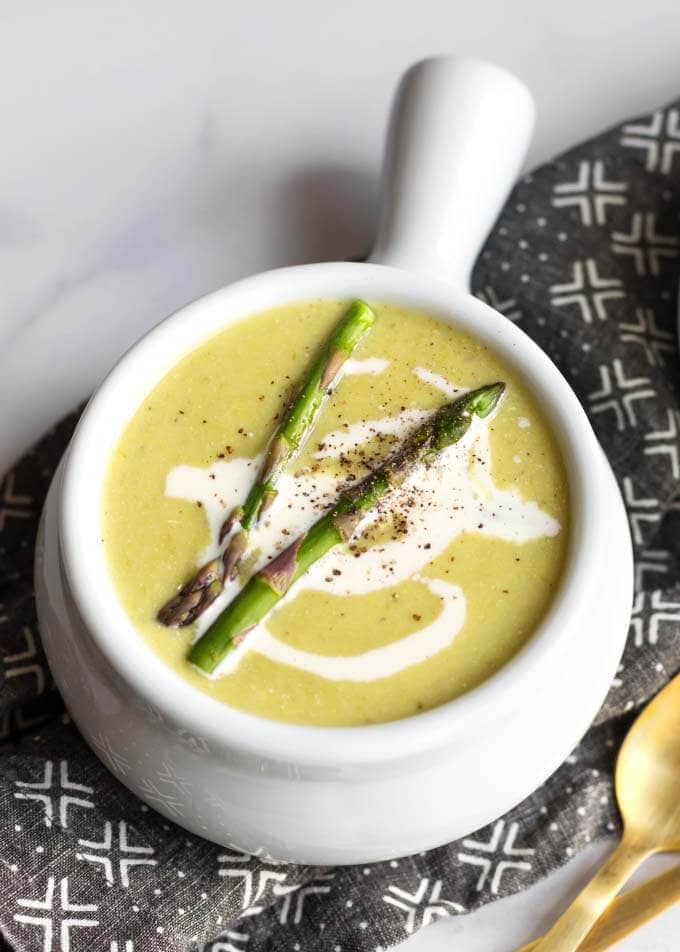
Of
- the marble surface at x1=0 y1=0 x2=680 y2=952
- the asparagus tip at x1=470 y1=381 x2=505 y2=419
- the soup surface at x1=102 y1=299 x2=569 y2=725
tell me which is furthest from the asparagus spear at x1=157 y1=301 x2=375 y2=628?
the marble surface at x1=0 y1=0 x2=680 y2=952

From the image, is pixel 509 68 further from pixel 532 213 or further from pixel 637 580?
pixel 637 580

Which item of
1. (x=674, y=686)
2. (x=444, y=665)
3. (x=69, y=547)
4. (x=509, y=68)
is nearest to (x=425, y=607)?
(x=444, y=665)

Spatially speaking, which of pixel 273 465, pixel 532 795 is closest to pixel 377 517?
pixel 273 465

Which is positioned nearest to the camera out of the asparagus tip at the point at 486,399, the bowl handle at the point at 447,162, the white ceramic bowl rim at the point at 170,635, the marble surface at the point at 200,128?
the white ceramic bowl rim at the point at 170,635

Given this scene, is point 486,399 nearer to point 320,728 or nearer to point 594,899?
point 320,728

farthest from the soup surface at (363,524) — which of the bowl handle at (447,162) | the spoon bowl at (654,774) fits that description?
the spoon bowl at (654,774)

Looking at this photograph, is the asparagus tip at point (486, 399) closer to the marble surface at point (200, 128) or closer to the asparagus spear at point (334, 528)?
the asparagus spear at point (334, 528)

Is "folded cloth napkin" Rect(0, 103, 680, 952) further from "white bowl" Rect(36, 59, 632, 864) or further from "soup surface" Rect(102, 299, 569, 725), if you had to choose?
"soup surface" Rect(102, 299, 569, 725)
